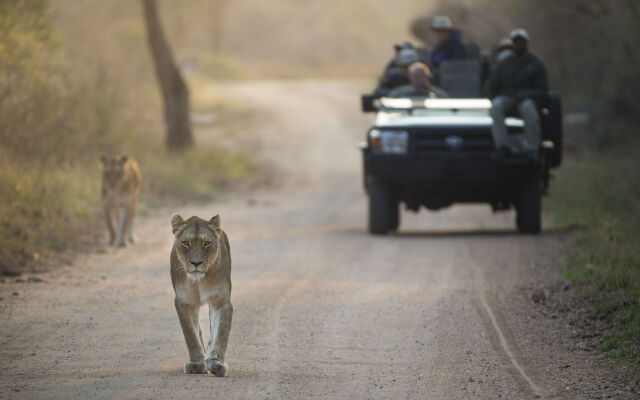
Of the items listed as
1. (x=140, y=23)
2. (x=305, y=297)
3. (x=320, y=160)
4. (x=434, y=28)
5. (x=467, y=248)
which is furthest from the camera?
(x=140, y=23)

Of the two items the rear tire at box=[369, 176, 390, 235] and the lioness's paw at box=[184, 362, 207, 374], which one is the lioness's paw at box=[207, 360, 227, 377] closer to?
the lioness's paw at box=[184, 362, 207, 374]

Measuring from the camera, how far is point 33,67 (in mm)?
14820

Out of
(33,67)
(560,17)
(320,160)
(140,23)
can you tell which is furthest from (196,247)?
(140,23)

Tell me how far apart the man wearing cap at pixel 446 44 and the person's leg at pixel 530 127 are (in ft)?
6.38

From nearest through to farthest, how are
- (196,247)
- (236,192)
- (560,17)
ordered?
(196,247) → (236,192) → (560,17)

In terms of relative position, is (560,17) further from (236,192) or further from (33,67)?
(33,67)

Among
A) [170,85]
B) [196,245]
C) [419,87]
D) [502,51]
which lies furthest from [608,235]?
[170,85]

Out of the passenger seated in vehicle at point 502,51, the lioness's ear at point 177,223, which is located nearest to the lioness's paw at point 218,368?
the lioness's ear at point 177,223

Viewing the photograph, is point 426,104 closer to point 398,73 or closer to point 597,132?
point 398,73

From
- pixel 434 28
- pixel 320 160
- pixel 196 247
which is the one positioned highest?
pixel 434 28

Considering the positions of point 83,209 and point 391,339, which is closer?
point 391,339

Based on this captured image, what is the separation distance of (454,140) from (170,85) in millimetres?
11856

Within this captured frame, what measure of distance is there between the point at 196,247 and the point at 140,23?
32.8m

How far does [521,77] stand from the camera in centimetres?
1241
